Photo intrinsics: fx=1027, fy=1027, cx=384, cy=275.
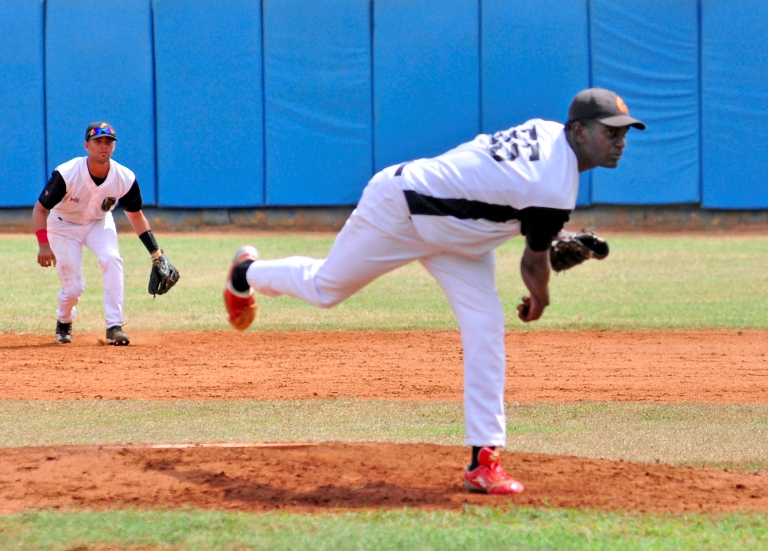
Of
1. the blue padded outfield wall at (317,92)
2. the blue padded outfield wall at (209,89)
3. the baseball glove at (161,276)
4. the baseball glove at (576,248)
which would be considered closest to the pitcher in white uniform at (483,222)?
the baseball glove at (576,248)

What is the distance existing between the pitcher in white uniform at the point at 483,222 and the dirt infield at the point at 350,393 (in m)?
0.53

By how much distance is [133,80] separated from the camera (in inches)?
816

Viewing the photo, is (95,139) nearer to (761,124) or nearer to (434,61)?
(434,61)

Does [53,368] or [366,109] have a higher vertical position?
[366,109]

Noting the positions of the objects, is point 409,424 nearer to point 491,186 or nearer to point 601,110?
point 491,186

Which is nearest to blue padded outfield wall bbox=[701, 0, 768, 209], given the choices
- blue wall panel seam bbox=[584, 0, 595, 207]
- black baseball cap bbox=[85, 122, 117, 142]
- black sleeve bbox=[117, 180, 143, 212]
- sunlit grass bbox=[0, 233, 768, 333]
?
blue wall panel seam bbox=[584, 0, 595, 207]

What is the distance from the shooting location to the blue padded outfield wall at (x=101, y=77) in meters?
20.7

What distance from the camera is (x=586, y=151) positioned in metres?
4.28

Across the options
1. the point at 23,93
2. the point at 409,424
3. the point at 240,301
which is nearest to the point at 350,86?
the point at 23,93

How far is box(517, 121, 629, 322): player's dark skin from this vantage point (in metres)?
4.25

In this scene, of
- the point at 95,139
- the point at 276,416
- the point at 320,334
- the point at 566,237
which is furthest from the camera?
the point at 320,334

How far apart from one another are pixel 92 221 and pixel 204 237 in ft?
34.0

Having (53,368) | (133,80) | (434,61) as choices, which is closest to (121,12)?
(133,80)

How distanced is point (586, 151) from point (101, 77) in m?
18.2
